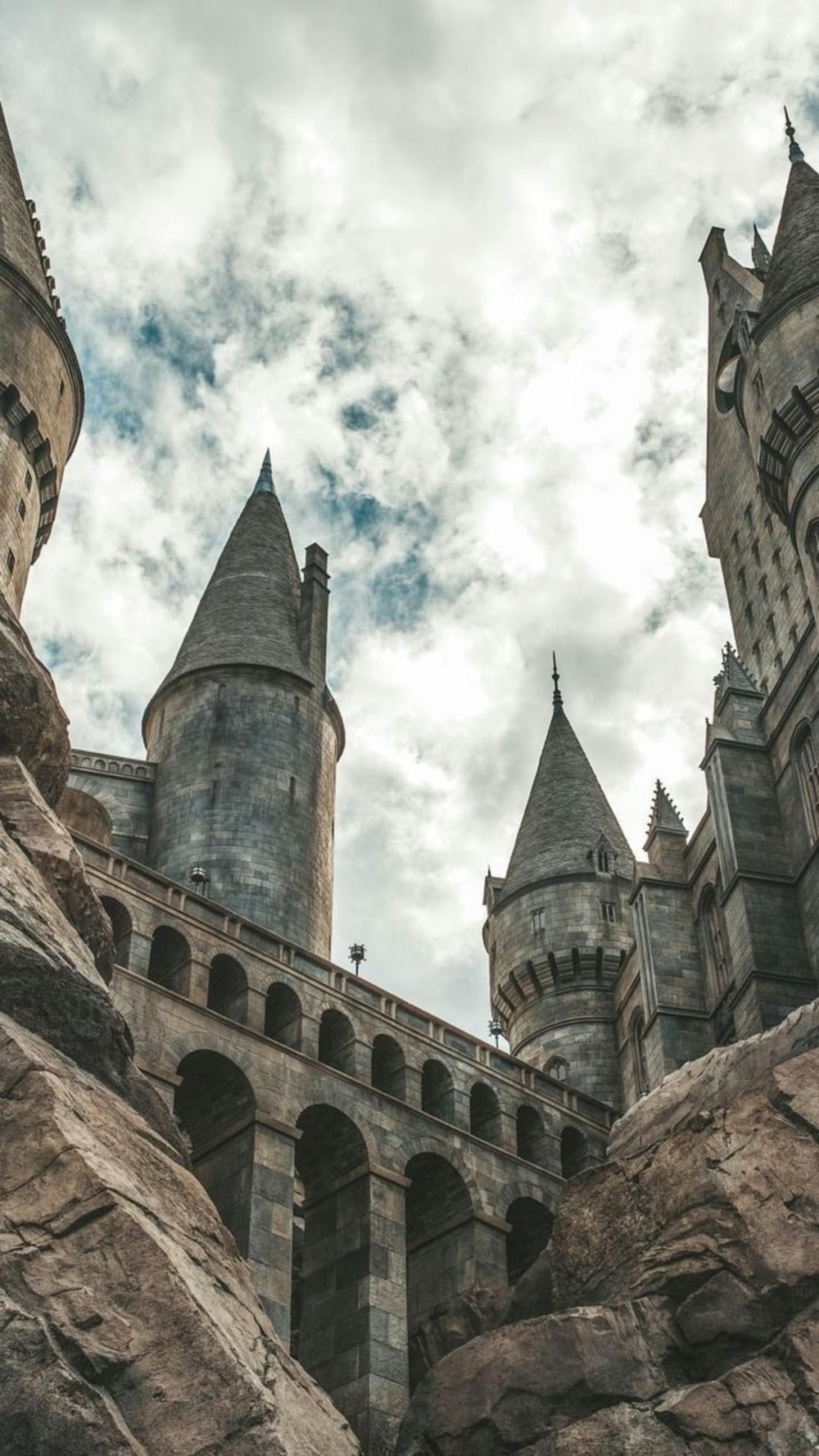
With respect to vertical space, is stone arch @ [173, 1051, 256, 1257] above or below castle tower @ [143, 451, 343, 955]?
below

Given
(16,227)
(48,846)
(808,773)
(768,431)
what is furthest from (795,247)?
(48,846)

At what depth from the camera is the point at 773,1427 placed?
1161cm

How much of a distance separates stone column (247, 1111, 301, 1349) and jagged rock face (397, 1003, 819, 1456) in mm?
10680

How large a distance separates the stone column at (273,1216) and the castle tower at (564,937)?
61.6 feet

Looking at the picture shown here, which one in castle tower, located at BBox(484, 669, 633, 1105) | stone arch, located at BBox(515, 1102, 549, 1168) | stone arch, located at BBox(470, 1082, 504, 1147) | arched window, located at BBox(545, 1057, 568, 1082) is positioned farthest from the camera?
castle tower, located at BBox(484, 669, 633, 1105)

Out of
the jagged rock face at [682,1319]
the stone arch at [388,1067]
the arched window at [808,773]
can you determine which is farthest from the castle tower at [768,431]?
the jagged rock face at [682,1319]

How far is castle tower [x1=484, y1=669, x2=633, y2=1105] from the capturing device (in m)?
44.6

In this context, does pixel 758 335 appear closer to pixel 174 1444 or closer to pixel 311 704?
pixel 311 704

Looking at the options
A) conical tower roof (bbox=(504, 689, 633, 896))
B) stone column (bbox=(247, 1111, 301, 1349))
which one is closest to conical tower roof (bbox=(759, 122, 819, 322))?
conical tower roof (bbox=(504, 689, 633, 896))

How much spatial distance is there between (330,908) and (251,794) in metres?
4.02

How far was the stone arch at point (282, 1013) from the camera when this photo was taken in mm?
28688

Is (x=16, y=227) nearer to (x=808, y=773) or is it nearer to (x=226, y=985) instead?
(x=226, y=985)

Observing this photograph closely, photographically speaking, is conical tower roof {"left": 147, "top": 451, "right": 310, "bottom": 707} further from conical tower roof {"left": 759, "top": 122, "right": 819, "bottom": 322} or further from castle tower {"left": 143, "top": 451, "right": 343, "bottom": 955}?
conical tower roof {"left": 759, "top": 122, "right": 819, "bottom": 322}

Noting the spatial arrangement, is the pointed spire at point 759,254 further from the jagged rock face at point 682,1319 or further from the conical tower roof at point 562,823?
the jagged rock face at point 682,1319
